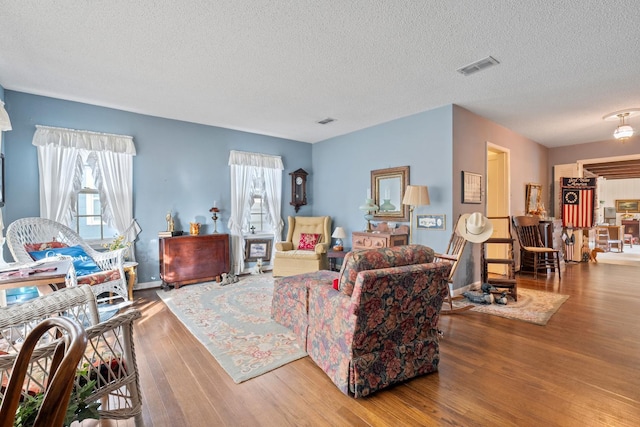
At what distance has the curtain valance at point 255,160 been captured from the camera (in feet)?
18.0

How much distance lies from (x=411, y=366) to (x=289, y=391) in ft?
2.85

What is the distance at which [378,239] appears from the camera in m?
4.54

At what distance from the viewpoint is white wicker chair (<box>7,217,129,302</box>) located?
2912mm

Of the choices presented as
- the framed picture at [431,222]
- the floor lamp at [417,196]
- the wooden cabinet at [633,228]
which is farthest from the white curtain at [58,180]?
the wooden cabinet at [633,228]

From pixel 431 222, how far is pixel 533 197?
353cm

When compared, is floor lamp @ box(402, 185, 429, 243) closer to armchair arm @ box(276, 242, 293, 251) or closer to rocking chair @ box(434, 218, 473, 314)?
rocking chair @ box(434, 218, 473, 314)

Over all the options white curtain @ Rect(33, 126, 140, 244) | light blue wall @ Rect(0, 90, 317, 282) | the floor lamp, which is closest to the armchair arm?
light blue wall @ Rect(0, 90, 317, 282)

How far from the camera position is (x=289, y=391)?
2.01 meters

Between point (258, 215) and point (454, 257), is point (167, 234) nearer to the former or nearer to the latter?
point (258, 215)

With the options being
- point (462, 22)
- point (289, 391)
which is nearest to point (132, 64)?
point (462, 22)

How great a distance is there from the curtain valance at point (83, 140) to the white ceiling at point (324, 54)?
44cm

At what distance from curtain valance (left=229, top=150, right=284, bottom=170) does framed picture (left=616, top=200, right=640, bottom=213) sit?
14.1 metres

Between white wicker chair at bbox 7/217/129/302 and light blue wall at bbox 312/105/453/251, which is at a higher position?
light blue wall at bbox 312/105/453/251

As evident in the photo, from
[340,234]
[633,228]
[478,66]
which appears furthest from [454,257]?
[633,228]
